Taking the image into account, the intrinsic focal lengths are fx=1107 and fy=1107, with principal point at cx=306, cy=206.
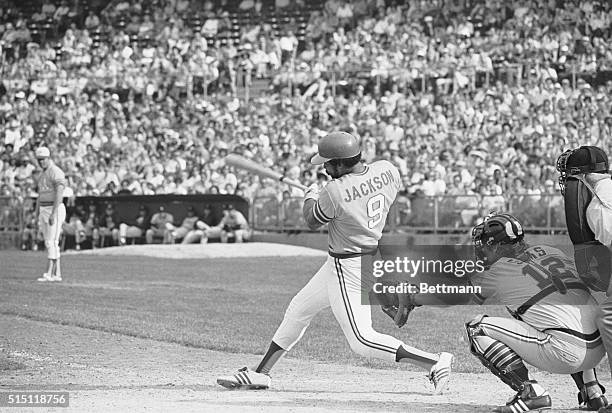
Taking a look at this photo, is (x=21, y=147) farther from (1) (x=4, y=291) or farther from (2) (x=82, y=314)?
(2) (x=82, y=314)

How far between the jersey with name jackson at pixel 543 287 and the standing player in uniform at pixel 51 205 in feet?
35.9

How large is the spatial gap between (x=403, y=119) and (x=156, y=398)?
66.2 ft

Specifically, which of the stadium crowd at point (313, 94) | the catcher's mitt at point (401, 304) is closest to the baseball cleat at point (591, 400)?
the catcher's mitt at point (401, 304)

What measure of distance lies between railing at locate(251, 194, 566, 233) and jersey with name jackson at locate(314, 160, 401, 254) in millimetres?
13937

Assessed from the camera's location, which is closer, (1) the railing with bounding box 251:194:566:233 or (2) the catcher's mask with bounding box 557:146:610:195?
(2) the catcher's mask with bounding box 557:146:610:195

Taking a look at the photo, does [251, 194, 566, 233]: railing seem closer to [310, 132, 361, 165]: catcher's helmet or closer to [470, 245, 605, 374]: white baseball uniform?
[310, 132, 361, 165]: catcher's helmet

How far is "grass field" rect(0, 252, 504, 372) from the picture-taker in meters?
11.1

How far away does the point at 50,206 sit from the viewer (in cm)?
1695

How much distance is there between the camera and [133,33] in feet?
117

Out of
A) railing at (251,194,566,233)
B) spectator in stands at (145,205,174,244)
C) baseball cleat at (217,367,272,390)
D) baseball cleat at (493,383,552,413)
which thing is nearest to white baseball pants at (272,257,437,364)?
baseball cleat at (217,367,272,390)

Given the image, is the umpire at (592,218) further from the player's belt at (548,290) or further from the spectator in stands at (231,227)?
the spectator in stands at (231,227)

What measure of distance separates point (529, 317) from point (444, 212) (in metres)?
15.8

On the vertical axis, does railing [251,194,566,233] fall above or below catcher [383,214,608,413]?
below

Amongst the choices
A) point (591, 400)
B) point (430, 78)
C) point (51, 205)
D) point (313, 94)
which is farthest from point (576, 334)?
point (313, 94)
